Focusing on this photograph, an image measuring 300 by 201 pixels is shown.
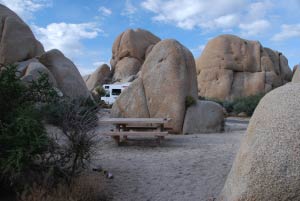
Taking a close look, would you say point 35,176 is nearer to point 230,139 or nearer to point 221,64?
point 230,139

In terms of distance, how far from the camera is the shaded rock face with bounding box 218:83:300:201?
394cm

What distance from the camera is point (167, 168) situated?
24.1 feet

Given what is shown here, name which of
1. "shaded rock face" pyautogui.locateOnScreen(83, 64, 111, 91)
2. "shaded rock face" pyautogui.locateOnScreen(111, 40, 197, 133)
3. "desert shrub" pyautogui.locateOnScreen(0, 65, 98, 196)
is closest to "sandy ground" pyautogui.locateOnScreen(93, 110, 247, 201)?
"desert shrub" pyautogui.locateOnScreen(0, 65, 98, 196)

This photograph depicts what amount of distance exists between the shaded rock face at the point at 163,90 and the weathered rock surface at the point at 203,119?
25cm

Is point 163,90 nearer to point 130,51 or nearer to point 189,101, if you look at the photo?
point 189,101

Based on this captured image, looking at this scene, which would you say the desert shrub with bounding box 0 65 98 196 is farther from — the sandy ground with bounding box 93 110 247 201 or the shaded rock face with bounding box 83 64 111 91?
the shaded rock face with bounding box 83 64 111 91

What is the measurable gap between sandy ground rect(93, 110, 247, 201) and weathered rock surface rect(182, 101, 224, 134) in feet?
7.25

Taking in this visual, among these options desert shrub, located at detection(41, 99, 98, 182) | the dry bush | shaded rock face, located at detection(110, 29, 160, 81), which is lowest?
the dry bush

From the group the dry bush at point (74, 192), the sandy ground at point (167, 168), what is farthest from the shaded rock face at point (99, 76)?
the dry bush at point (74, 192)

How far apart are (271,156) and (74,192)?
2.88m

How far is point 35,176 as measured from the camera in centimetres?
579

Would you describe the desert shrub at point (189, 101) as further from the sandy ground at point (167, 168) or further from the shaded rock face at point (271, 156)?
the shaded rock face at point (271, 156)

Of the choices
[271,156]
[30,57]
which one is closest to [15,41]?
[30,57]

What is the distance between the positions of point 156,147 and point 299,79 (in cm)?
446
